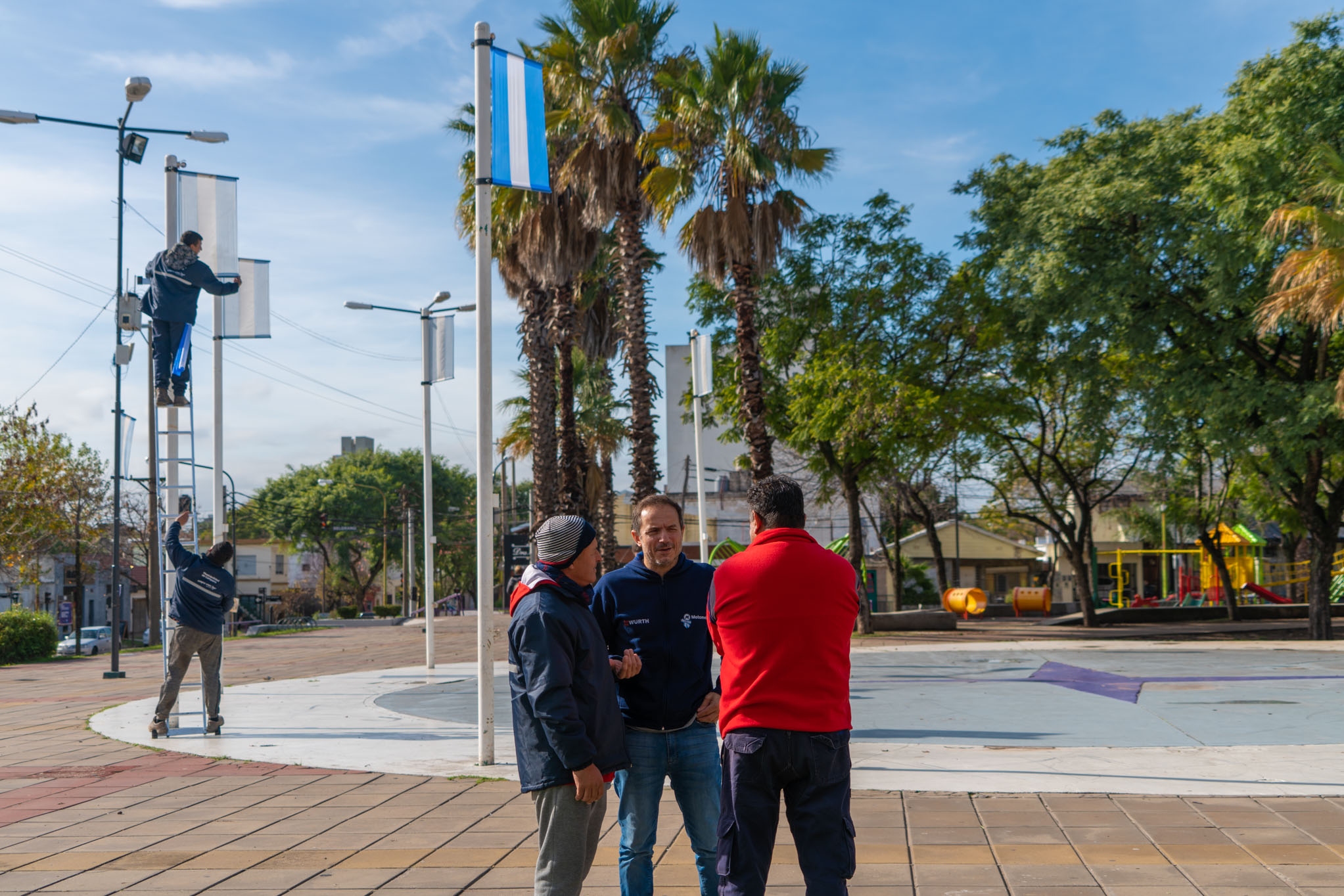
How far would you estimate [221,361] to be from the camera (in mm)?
11641

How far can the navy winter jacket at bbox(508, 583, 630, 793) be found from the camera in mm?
3660

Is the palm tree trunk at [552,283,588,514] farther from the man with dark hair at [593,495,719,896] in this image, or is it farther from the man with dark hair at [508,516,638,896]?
the man with dark hair at [508,516,638,896]

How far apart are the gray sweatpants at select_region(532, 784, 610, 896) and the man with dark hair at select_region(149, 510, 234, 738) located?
6.98 m

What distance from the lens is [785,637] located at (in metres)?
3.71

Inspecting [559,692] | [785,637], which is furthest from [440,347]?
[785,637]

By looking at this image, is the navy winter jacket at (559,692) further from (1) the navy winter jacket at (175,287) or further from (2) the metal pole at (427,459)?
(2) the metal pole at (427,459)

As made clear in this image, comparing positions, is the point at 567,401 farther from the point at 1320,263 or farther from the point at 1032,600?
the point at 1032,600

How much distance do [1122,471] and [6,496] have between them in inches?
1329

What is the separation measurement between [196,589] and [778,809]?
7835 mm

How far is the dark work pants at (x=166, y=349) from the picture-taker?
10.5 meters

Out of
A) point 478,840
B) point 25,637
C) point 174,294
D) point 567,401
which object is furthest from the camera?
point 25,637

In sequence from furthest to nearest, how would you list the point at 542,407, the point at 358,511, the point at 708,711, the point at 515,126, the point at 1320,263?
the point at 358,511 → the point at 542,407 → the point at 1320,263 → the point at 515,126 → the point at 708,711

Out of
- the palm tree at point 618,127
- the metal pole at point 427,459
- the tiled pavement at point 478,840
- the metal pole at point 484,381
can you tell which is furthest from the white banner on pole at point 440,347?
the tiled pavement at point 478,840

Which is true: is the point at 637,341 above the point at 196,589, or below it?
above
